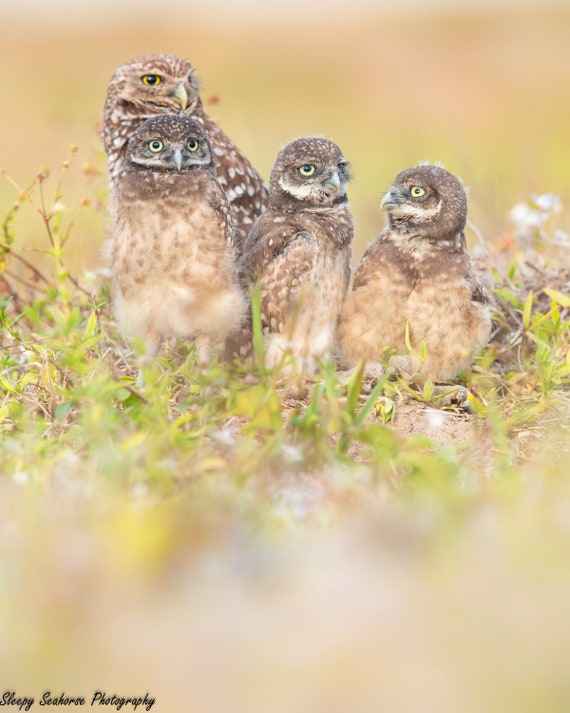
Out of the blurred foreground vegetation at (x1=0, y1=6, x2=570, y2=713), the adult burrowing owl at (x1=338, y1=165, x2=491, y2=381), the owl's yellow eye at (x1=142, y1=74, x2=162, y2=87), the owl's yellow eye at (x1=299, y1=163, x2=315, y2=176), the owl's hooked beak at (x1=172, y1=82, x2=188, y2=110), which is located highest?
the owl's yellow eye at (x1=142, y1=74, x2=162, y2=87)

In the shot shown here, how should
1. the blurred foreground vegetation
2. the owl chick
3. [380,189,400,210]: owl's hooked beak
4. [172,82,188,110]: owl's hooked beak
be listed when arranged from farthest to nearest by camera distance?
[172,82,188,110]: owl's hooked beak < [380,189,400,210]: owl's hooked beak < the owl chick < the blurred foreground vegetation

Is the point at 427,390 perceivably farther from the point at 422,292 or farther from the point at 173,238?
the point at 173,238

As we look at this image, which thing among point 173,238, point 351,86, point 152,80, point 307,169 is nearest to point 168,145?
point 173,238

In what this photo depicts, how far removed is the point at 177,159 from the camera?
160 inches

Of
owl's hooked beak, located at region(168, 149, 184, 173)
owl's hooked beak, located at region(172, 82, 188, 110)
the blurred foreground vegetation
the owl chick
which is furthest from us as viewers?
owl's hooked beak, located at region(172, 82, 188, 110)

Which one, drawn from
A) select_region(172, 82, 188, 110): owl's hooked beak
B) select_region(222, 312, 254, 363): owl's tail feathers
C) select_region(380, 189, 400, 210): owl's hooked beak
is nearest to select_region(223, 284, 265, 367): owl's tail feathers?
select_region(222, 312, 254, 363): owl's tail feathers

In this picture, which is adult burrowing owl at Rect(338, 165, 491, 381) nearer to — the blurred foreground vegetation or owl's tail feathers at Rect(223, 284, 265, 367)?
the blurred foreground vegetation

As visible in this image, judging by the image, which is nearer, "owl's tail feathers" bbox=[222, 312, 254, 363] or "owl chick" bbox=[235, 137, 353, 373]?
"owl chick" bbox=[235, 137, 353, 373]

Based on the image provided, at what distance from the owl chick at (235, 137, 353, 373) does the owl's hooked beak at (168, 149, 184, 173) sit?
0.50m

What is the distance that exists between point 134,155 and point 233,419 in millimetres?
1169

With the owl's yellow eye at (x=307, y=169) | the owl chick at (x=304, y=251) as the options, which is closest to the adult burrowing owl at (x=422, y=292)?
the owl chick at (x=304, y=251)

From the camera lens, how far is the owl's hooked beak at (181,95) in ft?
15.7

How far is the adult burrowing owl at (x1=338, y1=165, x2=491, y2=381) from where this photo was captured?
4297 millimetres

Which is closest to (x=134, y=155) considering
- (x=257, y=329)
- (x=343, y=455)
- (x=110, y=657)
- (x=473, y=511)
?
(x=257, y=329)
